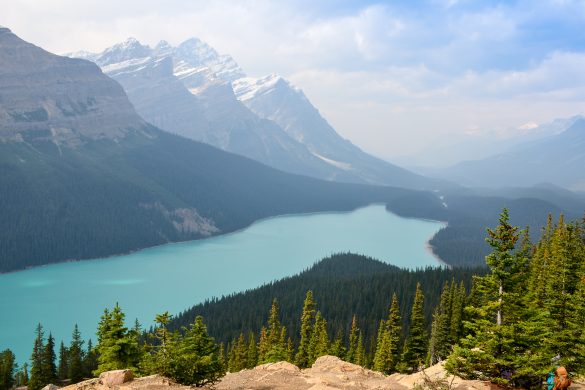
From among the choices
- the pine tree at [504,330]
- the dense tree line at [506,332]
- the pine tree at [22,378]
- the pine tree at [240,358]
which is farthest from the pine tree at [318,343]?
the pine tree at [22,378]

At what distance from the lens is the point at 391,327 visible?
215ft

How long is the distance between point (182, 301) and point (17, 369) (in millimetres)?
61890

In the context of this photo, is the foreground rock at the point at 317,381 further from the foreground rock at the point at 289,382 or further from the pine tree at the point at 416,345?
the pine tree at the point at 416,345

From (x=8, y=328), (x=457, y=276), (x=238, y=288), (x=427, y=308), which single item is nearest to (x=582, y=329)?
(x=427, y=308)

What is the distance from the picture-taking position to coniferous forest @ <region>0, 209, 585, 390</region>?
24.8 metres

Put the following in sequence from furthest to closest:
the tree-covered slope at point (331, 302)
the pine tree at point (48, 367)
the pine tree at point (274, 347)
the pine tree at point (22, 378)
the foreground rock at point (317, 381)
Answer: the tree-covered slope at point (331, 302) < the pine tree at point (22, 378) < the pine tree at point (48, 367) < the pine tree at point (274, 347) < the foreground rock at point (317, 381)

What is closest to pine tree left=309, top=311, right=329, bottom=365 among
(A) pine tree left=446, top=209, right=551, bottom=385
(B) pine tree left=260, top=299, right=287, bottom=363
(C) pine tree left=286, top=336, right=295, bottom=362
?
(C) pine tree left=286, top=336, right=295, bottom=362

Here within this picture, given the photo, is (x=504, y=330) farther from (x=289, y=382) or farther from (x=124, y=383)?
(x=124, y=383)

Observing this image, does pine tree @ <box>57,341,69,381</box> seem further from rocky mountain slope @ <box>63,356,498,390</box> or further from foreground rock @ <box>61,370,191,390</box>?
foreground rock @ <box>61,370,191,390</box>

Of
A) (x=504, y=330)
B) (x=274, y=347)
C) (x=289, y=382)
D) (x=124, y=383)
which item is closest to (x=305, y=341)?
(x=274, y=347)

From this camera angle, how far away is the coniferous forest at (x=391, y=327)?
2481 cm

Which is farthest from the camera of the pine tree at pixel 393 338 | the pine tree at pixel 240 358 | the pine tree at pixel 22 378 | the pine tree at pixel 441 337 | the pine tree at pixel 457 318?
the pine tree at pixel 22 378

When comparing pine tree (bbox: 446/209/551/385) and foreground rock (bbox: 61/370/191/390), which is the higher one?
pine tree (bbox: 446/209/551/385)

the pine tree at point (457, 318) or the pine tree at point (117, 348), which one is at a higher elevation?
the pine tree at point (117, 348)
